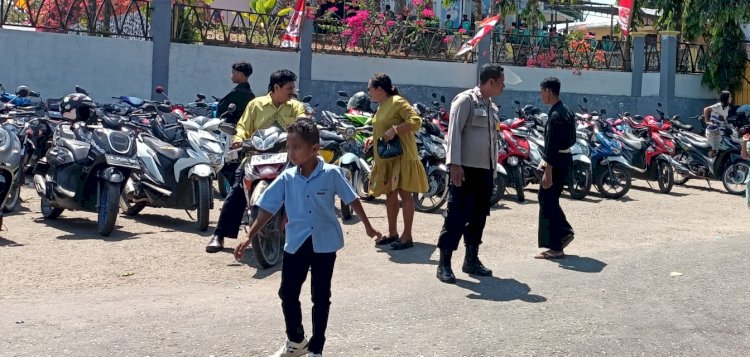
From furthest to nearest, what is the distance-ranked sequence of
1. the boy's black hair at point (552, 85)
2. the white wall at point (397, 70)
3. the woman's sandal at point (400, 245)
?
the white wall at point (397, 70)
the woman's sandal at point (400, 245)
the boy's black hair at point (552, 85)

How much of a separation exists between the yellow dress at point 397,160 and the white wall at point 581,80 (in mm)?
12771

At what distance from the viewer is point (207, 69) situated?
17.5 metres

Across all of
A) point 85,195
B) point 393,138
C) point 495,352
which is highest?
point 393,138

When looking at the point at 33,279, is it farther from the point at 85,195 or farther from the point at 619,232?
the point at 619,232

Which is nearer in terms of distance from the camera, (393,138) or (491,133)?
(491,133)

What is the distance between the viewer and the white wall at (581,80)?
22000 millimetres

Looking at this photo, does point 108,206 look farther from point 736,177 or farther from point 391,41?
point 391,41

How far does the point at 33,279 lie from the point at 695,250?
5956 millimetres

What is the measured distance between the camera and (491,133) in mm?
7809

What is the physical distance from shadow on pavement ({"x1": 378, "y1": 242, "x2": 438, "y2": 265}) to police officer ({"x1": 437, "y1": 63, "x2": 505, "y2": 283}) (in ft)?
2.41

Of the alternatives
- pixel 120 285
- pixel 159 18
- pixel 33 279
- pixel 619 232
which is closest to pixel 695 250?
pixel 619 232

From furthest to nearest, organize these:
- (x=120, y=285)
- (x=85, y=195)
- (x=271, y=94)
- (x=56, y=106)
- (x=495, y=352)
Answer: (x=56, y=106) → (x=85, y=195) → (x=271, y=94) → (x=120, y=285) → (x=495, y=352)

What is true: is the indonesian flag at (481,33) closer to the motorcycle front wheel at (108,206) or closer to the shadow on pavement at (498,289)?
the motorcycle front wheel at (108,206)

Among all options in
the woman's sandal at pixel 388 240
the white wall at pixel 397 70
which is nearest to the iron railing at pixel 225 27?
the white wall at pixel 397 70
